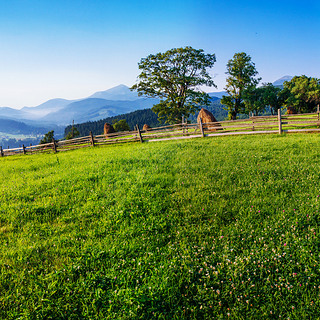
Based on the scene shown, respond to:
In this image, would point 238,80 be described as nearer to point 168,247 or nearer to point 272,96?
point 272,96

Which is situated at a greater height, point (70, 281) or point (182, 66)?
point (182, 66)

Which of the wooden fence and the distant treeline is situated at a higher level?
the distant treeline

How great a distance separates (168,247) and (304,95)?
6799 cm

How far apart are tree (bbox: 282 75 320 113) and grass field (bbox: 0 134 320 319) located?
57380 mm

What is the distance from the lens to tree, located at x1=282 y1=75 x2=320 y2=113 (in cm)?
5197

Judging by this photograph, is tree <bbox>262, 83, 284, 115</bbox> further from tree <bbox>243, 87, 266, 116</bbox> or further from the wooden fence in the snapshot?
the wooden fence

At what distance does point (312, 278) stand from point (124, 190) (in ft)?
16.4

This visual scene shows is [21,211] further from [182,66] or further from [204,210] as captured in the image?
[182,66]

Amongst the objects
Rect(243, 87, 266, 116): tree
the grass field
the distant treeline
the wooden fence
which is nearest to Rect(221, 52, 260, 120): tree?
Rect(243, 87, 266, 116): tree

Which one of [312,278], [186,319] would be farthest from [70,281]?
Result: [312,278]

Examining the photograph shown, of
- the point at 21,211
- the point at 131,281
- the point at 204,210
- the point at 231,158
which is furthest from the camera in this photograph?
the point at 231,158

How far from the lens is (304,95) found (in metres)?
55.0

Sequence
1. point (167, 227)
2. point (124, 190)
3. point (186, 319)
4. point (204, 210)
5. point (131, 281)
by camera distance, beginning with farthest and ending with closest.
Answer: point (124, 190), point (204, 210), point (167, 227), point (131, 281), point (186, 319)

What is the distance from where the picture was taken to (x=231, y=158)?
8.86m
